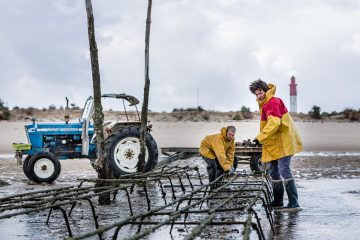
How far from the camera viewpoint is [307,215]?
31.2 feet

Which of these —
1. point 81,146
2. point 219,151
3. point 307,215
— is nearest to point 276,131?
point 307,215

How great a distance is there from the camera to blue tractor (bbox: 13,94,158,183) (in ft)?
50.7

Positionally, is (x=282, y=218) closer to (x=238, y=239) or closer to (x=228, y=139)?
(x=238, y=239)

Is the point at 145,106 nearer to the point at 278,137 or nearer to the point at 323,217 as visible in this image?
the point at 278,137

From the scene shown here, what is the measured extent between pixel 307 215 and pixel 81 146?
8.44 m

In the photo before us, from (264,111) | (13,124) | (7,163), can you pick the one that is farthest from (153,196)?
(13,124)

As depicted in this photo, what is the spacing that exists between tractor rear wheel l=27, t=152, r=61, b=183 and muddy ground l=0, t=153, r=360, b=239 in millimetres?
255

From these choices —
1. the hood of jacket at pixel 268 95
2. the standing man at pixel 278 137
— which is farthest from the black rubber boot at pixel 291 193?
the hood of jacket at pixel 268 95

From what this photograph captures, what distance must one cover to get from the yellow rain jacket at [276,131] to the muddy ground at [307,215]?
2.89 ft

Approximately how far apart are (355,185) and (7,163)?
40.9 ft

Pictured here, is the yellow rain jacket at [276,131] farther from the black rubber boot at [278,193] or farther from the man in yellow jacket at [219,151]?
the man in yellow jacket at [219,151]

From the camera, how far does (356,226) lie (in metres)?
8.55

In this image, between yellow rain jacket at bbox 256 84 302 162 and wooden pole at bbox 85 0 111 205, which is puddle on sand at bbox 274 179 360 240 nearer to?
yellow rain jacket at bbox 256 84 302 162

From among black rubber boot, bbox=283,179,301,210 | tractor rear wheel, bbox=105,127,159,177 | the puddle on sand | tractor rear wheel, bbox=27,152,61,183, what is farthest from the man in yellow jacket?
tractor rear wheel, bbox=27,152,61,183
